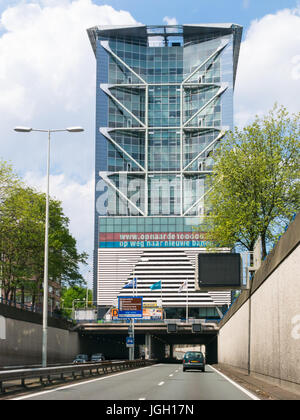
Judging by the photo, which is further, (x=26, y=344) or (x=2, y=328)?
(x=26, y=344)

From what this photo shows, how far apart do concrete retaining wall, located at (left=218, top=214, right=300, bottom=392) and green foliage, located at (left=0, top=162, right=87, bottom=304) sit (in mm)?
28046

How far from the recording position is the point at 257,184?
129ft

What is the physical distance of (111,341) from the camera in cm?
11512

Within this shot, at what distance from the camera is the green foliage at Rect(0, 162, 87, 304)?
168 ft

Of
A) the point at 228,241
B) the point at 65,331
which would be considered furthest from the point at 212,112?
the point at 228,241

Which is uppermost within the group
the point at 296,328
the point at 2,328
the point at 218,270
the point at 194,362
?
the point at 218,270

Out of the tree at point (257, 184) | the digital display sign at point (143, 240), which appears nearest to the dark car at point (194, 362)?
the tree at point (257, 184)

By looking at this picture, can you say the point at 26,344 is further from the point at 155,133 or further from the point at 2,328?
the point at 155,133

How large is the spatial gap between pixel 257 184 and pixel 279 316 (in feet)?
66.3

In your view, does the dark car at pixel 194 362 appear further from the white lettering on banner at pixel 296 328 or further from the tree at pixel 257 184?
the white lettering on banner at pixel 296 328

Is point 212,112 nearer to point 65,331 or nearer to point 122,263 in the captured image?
Result: point 122,263

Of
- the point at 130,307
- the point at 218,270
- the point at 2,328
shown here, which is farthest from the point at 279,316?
the point at 130,307

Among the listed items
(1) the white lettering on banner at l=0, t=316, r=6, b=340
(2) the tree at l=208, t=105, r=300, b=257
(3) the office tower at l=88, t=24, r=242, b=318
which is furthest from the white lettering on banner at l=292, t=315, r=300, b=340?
(3) the office tower at l=88, t=24, r=242, b=318

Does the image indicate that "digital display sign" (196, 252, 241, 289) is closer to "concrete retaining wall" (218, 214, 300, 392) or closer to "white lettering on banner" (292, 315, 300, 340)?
"concrete retaining wall" (218, 214, 300, 392)
